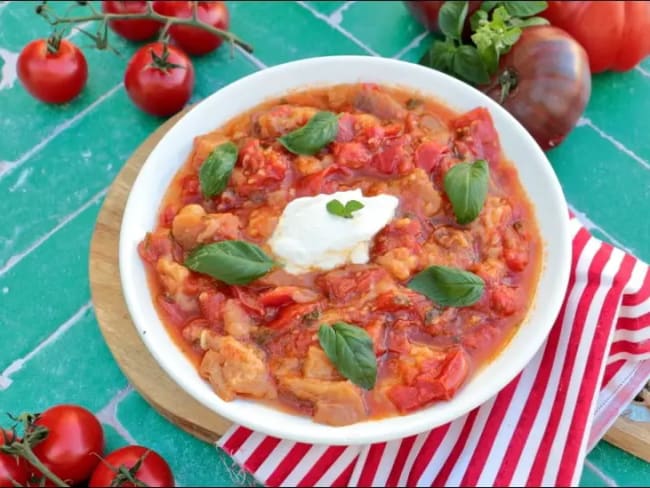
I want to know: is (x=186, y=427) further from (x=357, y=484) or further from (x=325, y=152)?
(x=325, y=152)

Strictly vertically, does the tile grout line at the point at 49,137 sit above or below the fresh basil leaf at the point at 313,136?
below

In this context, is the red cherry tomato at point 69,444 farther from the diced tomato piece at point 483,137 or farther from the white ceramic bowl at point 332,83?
the diced tomato piece at point 483,137

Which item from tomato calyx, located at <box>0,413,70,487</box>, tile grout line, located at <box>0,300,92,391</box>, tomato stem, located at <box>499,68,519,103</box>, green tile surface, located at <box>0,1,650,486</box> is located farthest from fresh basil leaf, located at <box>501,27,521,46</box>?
tomato calyx, located at <box>0,413,70,487</box>

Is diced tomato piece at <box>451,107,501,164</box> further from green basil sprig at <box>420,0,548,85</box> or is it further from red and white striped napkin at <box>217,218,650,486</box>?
red and white striped napkin at <box>217,218,650,486</box>

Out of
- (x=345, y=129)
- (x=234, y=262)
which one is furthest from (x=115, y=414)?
(x=345, y=129)

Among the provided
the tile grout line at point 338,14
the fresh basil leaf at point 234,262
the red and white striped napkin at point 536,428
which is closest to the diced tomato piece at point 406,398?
the red and white striped napkin at point 536,428

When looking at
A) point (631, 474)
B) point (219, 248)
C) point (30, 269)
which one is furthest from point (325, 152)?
point (631, 474)
